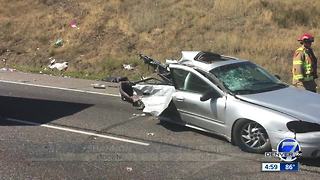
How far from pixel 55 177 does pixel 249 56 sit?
44.3 ft

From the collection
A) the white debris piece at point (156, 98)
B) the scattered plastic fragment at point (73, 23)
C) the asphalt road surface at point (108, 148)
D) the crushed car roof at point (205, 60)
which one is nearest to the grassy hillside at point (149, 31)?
the scattered plastic fragment at point (73, 23)

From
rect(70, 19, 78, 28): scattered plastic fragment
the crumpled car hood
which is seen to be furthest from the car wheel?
rect(70, 19, 78, 28): scattered plastic fragment

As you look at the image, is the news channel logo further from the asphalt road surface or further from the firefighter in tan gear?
the firefighter in tan gear

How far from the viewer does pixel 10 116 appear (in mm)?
10656

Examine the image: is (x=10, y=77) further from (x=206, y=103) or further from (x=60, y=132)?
(x=206, y=103)

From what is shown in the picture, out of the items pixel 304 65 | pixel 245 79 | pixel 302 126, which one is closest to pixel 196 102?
pixel 245 79

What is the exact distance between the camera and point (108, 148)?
8336 millimetres

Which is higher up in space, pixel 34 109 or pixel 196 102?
pixel 196 102

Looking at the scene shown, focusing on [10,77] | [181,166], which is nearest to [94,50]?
[10,77]

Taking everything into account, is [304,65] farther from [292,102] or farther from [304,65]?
[292,102]

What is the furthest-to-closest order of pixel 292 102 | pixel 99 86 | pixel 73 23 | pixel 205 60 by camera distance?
1. pixel 73 23
2. pixel 99 86
3. pixel 205 60
4. pixel 292 102

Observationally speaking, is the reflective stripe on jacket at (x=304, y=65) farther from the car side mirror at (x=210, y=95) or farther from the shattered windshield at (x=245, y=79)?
the car side mirror at (x=210, y=95)

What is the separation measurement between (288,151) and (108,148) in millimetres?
2740

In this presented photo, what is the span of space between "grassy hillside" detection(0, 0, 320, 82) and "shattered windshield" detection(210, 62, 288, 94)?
8468 mm
